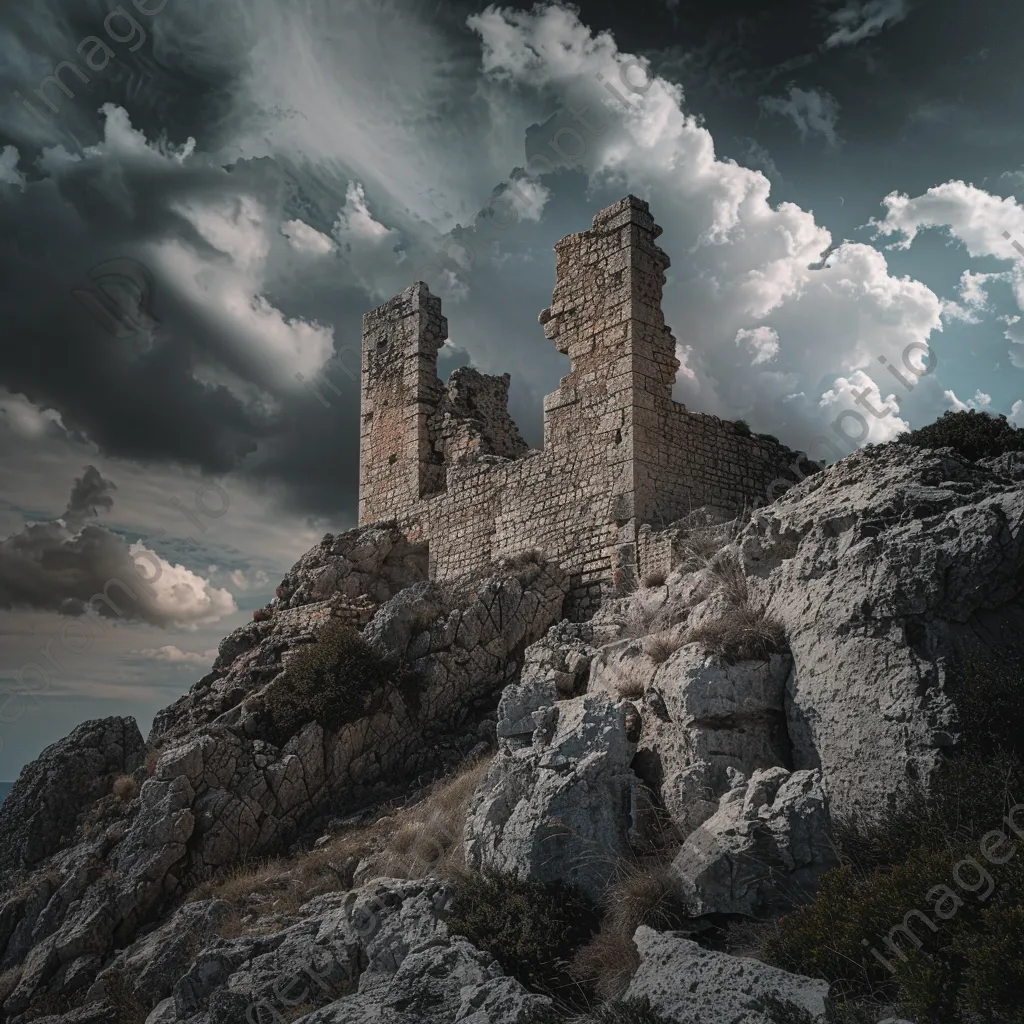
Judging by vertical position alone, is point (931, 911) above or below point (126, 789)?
below

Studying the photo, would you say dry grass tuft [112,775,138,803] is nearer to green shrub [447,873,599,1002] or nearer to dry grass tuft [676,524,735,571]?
green shrub [447,873,599,1002]

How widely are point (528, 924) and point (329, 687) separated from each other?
8152 mm

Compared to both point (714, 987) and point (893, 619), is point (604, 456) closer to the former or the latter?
point (893, 619)

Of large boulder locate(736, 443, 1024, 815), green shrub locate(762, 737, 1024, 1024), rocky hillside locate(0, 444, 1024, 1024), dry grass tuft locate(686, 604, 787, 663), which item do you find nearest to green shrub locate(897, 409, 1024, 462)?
rocky hillside locate(0, 444, 1024, 1024)

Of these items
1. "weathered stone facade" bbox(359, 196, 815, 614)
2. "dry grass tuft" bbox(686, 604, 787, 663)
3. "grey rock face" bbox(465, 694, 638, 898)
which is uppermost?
"weathered stone facade" bbox(359, 196, 815, 614)

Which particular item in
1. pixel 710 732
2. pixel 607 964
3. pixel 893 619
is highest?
pixel 893 619

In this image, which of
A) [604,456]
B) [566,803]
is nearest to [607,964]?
[566,803]

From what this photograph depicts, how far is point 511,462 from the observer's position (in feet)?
58.7

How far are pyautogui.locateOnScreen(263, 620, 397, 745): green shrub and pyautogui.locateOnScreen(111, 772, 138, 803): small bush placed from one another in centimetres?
283

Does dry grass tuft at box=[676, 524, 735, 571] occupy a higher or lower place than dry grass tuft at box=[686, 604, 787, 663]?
higher

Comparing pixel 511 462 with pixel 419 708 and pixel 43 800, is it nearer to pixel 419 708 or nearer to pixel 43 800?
pixel 419 708

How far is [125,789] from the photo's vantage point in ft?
50.8

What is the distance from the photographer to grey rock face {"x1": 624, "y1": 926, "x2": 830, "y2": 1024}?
203 inches

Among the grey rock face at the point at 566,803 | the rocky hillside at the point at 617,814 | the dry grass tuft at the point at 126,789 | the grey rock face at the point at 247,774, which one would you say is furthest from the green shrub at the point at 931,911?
the dry grass tuft at the point at 126,789
